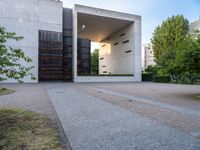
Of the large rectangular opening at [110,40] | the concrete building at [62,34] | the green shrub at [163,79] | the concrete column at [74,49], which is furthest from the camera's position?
the large rectangular opening at [110,40]

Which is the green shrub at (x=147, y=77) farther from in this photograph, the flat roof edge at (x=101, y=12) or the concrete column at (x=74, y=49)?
the concrete column at (x=74, y=49)

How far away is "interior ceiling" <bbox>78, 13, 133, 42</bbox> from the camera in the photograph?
2921 centimetres

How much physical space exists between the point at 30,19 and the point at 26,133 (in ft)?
78.4

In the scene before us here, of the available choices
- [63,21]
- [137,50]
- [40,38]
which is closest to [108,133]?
[40,38]

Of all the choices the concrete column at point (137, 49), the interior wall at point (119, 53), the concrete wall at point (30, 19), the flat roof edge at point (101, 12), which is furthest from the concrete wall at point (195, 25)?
the concrete wall at point (30, 19)

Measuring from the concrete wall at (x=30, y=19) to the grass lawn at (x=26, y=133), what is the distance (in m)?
20.5

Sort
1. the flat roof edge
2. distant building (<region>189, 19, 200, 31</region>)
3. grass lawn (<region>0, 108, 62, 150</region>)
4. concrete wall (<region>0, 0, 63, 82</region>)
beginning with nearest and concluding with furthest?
grass lawn (<region>0, 108, 62, 150</region>) → concrete wall (<region>0, 0, 63, 82</region>) → the flat roof edge → distant building (<region>189, 19, 200, 31</region>)

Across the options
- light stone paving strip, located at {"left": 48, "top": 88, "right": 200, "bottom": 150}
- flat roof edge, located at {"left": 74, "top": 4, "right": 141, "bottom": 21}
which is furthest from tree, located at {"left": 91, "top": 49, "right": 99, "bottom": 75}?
light stone paving strip, located at {"left": 48, "top": 88, "right": 200, "bottom": 150}

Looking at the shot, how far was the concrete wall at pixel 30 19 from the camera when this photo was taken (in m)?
23.8

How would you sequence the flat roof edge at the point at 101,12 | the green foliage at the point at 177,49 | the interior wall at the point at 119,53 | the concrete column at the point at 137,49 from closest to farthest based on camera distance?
1. the green foliage at the point at 177,49
2. the flat roof edge at the point at 101,12
3. the concrete column at the point at 137,49
4. the interior wall at the point at 119,53

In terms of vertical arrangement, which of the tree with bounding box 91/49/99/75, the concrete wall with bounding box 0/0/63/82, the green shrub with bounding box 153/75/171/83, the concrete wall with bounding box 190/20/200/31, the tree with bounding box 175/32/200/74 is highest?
the concrete wall with bounding box 190/20/200/31

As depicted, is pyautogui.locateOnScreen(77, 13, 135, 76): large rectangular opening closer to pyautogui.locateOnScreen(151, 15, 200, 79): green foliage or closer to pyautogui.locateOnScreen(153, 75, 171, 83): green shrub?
pyautogui.locateOnScreen(153, 75, 171, 83): green shrub

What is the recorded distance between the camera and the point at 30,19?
24750 millimetres

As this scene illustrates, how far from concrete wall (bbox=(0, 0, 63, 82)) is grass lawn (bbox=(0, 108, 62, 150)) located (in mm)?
20521
